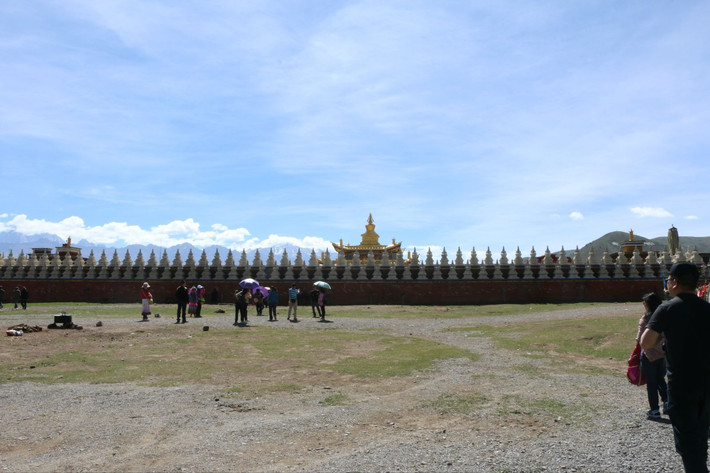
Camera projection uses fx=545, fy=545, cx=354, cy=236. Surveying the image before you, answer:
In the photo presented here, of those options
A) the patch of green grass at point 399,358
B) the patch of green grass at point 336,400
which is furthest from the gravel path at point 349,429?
the patch of green grass at point 399,358

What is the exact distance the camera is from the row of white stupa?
124ft

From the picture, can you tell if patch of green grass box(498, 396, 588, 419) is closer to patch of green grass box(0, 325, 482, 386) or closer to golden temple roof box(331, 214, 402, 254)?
patch of green grass box(0, 325, 482, 386)

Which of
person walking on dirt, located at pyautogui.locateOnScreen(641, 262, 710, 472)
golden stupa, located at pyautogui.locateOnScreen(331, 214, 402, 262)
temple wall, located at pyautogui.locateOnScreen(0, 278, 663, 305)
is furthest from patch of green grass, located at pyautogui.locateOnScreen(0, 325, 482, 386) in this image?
golden stupa, located at pyautogui.locateOnScreen(331, 214, 402, 262)

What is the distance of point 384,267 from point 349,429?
3072 cm

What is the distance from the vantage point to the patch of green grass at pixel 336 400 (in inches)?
433

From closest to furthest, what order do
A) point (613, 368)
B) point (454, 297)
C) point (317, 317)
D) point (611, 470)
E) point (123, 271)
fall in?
point (611, 470), point (613, 368), point (317, 317), point (454, 297), point (123, 271)

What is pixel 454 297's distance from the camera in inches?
1506

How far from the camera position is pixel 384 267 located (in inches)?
1570

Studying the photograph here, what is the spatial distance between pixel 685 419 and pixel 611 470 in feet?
6.32

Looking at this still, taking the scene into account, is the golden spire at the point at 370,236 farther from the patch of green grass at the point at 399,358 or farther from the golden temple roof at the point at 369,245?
the patch of green grass at the point at 399,358

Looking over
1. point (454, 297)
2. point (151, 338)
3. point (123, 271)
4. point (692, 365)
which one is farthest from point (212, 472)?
point (123, 271)

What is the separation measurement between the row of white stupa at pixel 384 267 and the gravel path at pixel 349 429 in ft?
83.1

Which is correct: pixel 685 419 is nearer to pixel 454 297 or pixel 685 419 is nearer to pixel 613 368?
pixel 613 368

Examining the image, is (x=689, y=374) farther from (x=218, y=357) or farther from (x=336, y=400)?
(x=218, y=357)
